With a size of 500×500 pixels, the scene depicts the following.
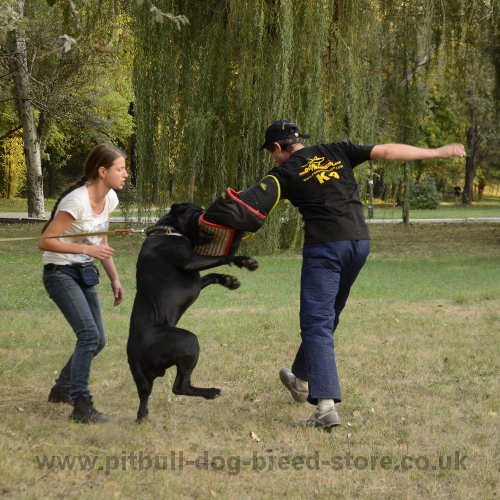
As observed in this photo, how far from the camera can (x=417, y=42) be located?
17.0 metres

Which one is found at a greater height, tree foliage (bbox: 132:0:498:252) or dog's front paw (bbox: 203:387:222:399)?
tree foliage (bbox: 132:0:498:252)

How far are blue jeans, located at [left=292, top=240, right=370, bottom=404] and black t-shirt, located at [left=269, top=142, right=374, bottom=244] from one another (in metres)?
0.09

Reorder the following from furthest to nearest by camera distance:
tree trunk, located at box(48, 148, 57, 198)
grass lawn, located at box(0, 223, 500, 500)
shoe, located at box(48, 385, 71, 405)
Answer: tree trunk, located at box(48, 148, 57, 198), shoe, located at box(48, 385, 71, 405), grass lawn, located at box(0, 223, 500, 500)

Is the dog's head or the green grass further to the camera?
the green grass

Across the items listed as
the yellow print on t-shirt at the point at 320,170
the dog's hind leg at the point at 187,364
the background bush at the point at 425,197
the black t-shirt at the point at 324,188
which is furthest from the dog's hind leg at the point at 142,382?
the background bush at the point at 425,197

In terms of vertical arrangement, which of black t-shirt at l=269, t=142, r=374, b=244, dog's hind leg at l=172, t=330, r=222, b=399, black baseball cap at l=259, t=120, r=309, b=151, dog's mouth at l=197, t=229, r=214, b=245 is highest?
black baseball cap at l=259, t=120, r=309, b=151

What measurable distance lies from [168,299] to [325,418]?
1311mm

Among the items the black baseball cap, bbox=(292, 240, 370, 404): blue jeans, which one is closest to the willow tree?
the black baseball cap

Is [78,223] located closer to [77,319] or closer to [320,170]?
[77,319]

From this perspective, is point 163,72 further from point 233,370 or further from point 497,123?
point 497,123

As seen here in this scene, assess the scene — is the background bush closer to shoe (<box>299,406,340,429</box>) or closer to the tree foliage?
the tree foliage

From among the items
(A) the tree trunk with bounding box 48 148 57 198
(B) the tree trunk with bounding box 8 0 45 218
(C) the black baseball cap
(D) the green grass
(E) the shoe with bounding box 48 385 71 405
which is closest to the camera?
(C) the black baseball cap

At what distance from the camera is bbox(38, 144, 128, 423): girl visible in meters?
4.70

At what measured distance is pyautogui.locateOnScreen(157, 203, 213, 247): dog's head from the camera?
182 inches
